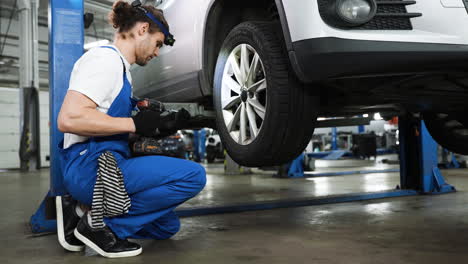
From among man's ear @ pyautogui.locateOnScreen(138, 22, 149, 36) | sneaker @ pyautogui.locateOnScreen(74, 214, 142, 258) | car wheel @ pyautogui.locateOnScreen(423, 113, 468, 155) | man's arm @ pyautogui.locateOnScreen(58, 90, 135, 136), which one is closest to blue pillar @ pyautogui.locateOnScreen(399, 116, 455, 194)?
car wheel @ pyautogui.locateOnScreen(423, 113, 468, 155)

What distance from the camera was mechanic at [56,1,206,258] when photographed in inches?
59.4

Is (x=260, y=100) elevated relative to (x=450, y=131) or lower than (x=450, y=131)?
elevated

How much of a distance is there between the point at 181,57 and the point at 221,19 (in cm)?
38

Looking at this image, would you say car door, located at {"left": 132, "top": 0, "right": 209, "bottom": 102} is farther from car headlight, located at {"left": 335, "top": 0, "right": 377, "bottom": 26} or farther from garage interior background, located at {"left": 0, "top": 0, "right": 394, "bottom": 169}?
garage interior background, located at {"left": 0, "top": 0, "right": 394, "bottom": 169}

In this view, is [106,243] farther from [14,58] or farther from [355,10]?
[14,58]

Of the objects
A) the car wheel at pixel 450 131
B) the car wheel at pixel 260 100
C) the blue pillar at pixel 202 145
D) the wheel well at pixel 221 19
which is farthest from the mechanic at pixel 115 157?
the blue pillar at pixel 202 145

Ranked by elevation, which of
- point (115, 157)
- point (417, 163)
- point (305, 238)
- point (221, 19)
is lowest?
point (305, 238)

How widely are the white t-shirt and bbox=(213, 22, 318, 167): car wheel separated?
24.0 inches

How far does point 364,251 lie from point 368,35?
0.81 m

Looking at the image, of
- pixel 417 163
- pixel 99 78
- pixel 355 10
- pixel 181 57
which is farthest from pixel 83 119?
pixel 417 163

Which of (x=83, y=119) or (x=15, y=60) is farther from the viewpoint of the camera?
(x=15, y=60)

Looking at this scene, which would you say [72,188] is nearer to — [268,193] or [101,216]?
[101,216]

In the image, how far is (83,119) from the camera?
1.46 meters

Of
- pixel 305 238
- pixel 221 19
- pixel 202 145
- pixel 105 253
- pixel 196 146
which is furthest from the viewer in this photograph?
pixel 196 146
